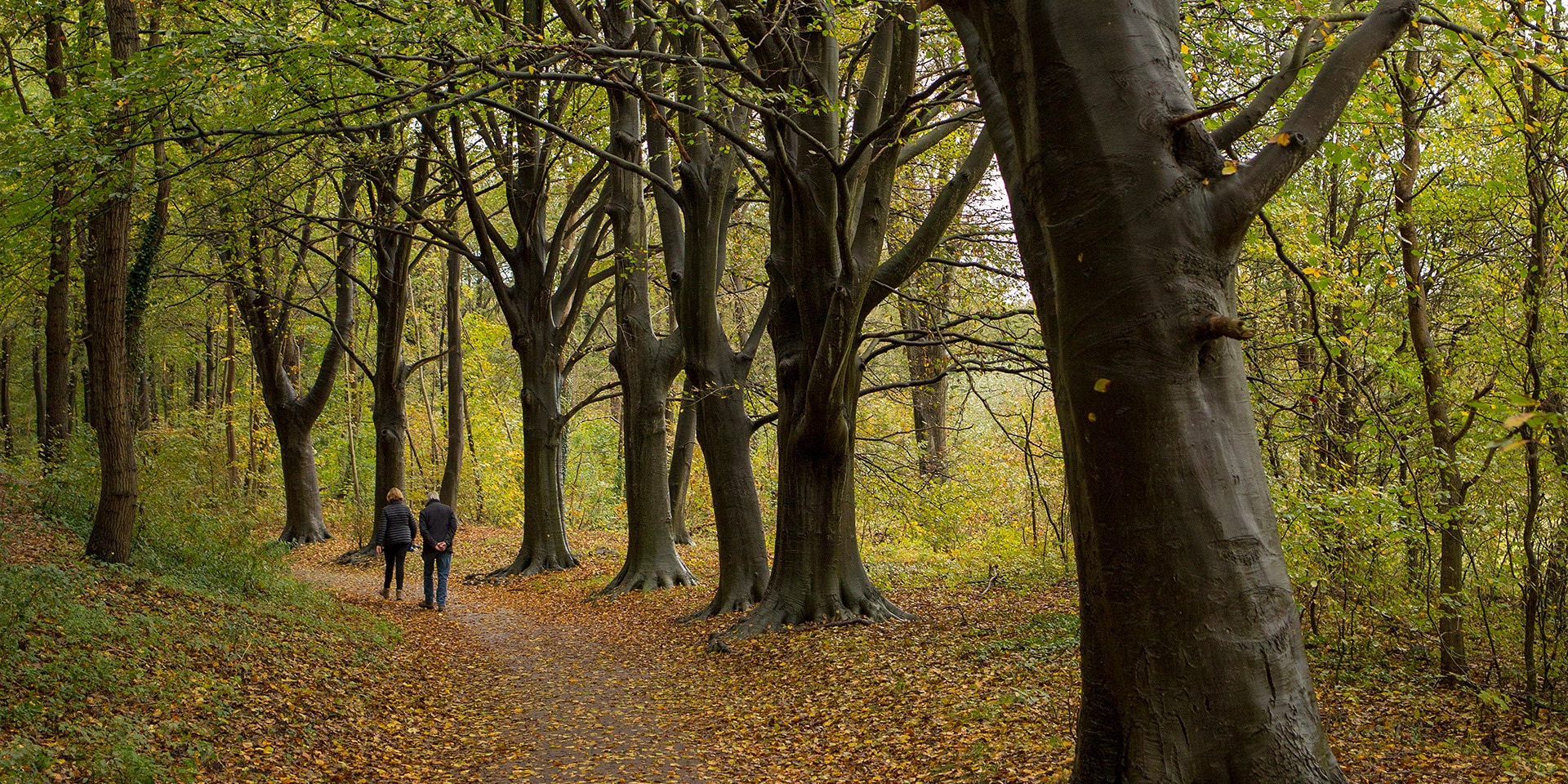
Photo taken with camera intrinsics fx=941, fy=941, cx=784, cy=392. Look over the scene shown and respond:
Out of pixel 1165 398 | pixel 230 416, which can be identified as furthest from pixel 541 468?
pixel 1165 398

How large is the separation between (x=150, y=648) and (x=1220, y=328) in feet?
24.3

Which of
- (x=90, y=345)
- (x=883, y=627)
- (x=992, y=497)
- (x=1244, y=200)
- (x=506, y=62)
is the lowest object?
(x=883, y=627)

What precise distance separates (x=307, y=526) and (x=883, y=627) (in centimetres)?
1775

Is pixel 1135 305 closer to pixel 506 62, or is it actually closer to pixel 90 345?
pixel 506 62

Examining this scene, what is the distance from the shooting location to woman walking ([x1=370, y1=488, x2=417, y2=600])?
13641mm

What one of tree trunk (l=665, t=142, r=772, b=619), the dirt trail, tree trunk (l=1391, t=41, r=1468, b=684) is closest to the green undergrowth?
the dirt trail

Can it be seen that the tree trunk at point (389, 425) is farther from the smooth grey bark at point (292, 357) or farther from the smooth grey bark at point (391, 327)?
the smooth grey bark at point (292, 357)

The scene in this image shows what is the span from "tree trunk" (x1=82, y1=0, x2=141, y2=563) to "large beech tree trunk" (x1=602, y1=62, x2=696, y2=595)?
6005 millimetres

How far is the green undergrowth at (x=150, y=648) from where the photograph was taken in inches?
198

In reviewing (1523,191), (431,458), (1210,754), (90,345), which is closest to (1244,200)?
(1210,754)

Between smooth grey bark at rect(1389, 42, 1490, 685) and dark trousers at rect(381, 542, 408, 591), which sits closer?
smooth grey bark at rect(1389, 42, 1490, 685)

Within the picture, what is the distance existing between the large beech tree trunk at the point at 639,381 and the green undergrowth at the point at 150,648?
4236 mm

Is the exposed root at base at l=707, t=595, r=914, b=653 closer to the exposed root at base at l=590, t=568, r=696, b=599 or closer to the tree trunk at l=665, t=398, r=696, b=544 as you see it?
the exposed root at base at l=590, t=568, r=696, b=599

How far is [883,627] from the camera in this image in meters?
9.77
